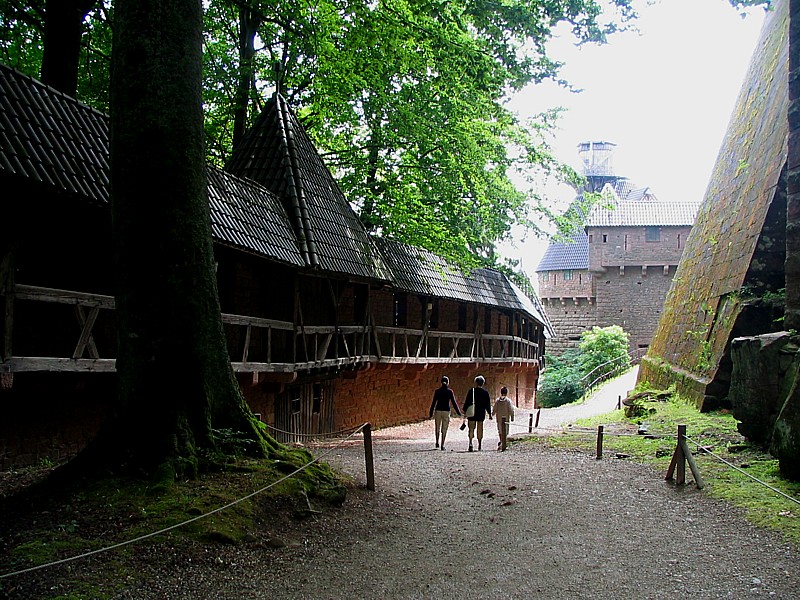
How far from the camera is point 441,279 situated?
21094 millimetres

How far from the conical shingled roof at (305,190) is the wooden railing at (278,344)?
4.91 ft

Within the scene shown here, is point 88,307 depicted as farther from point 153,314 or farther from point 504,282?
point 504,282

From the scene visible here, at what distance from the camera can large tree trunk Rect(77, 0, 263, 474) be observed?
6160 millimetres

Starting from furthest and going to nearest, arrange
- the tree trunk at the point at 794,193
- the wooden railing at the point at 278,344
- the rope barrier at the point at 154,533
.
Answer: the tree trunk at the point at 794,193 → the wooden railing at the point at 278,344 → the rope barrier at the point at 154,533

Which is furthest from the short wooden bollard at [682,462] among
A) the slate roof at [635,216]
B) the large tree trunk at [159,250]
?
the slate roof at [635,216]

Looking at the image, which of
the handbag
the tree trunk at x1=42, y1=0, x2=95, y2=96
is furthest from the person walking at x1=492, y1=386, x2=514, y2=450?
the tree trunk at x1=42, y1=0, x2=95, y2=96

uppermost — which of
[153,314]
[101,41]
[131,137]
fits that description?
[101,41]

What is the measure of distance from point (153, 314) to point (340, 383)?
37.2ft

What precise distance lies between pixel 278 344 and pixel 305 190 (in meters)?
3.04

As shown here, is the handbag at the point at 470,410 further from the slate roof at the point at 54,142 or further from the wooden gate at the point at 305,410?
the slate roof at the point at 54,142

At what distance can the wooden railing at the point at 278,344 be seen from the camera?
7.81 m

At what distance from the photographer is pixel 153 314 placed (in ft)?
20.3

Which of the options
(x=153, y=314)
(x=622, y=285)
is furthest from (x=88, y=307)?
(x=622, y=285)

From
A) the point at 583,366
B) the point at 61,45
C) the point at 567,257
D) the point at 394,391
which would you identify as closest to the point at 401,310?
the point at 394,391
